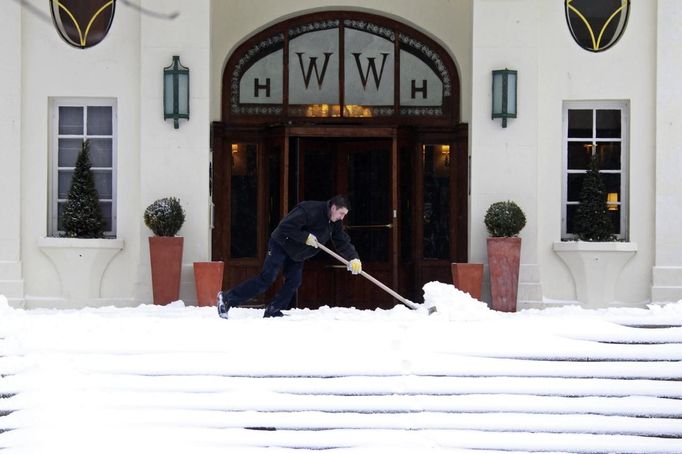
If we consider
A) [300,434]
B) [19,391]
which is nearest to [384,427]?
[300,434]

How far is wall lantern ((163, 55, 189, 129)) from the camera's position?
13.6 m

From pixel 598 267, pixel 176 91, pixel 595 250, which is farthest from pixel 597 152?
pixel 176 91

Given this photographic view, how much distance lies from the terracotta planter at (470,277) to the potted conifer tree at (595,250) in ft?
4.25

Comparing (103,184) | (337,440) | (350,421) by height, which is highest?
(103,184)

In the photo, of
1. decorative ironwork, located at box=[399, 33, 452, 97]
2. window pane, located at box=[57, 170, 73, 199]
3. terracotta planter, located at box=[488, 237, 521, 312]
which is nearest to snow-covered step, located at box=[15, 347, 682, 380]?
terracotta planter, located at box=[488, 237, 521, 312]

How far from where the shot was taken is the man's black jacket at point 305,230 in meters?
11.0

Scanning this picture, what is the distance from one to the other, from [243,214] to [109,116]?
2.38 metres

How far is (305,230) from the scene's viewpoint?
1128cm

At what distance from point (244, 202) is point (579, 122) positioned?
4908 millimetres

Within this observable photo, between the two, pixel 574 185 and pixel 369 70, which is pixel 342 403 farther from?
pixel 369 70

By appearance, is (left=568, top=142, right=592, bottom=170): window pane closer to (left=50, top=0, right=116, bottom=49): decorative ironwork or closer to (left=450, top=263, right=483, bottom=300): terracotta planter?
(left=450, top=263, right=483, bottom=300): terracotta planter

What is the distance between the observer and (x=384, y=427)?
7398mm

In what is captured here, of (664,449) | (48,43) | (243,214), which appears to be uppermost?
(48,43)

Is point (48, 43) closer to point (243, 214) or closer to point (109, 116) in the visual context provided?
point (109, 116)
